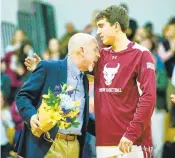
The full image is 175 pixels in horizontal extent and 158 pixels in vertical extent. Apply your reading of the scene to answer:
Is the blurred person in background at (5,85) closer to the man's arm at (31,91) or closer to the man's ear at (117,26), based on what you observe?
the man's arm at (31,91)

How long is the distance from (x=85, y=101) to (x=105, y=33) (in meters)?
0.49

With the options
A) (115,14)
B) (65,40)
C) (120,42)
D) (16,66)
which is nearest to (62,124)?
(120,42)

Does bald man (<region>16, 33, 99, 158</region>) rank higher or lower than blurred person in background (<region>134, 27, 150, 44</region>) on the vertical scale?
lower

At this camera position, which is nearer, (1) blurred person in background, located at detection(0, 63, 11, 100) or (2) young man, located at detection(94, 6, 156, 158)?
(2) young man, located at detection(94, 6, 156, 158)

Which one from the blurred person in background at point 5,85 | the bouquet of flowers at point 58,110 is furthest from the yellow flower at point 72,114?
the blurred person in background at point 5,85

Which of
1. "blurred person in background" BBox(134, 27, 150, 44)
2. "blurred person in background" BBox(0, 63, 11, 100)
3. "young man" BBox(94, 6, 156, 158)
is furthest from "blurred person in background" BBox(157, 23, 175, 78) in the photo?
"young man" BBox(94, 6, 156, 158)

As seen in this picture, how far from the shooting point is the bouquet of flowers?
13.7 feet

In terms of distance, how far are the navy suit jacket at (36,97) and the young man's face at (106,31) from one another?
0.33 metres

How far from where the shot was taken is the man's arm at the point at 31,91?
4.27 m

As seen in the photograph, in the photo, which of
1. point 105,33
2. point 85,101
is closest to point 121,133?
point 85,101

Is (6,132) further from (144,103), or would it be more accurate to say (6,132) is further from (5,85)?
(144,103)

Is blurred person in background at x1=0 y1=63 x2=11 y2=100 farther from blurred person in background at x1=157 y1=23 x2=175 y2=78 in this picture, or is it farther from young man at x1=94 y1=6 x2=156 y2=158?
young man at x1=94 y1=6 x2=156 y2=158

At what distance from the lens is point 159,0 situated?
11.1m

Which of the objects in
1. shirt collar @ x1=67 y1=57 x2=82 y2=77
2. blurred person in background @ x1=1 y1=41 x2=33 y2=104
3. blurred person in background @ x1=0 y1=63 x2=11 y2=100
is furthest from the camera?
blurred person in background @ x1=1 y1=41 x2=33 y2=104
